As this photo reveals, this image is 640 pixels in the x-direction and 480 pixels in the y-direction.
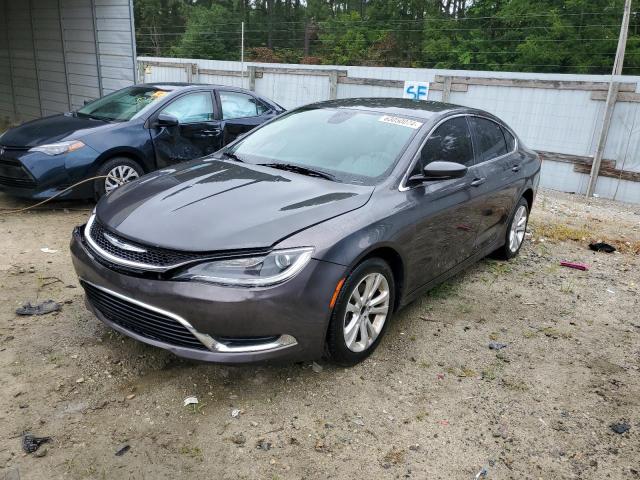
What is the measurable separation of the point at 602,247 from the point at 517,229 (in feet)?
4.96

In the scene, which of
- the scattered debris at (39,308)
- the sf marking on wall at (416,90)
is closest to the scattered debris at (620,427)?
the scattered debris at (39,308)

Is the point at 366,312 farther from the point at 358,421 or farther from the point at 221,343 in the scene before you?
the point at 221,343

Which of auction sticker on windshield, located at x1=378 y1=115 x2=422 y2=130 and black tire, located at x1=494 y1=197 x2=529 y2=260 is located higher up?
auction sticker on windshield, located at x1=378 y1=115 x2=422 y2=130

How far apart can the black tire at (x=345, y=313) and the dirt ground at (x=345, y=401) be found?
0.11m

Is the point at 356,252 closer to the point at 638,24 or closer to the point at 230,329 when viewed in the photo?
the point at 230,329

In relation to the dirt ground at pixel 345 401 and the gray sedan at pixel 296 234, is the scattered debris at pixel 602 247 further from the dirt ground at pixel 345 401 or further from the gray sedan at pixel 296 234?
the gray sedan at pixel 296 234

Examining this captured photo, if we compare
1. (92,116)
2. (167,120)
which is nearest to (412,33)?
(92,116)

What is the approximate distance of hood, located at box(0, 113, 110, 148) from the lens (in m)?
6.02

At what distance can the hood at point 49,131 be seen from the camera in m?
6.02

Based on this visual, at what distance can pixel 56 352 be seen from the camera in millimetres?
3459

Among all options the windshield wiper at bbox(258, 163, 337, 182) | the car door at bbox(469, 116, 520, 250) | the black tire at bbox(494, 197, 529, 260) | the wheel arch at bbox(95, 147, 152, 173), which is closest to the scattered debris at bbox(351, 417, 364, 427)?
Result: the windshield wiper at bbox(258, 163, 337, 182)

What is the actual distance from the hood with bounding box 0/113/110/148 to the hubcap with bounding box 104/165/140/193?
20.0 inches

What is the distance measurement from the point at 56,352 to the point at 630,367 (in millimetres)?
3847

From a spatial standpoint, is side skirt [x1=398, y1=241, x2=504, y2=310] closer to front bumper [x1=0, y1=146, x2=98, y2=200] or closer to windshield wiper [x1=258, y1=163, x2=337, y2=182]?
windshield wiper [x1=258, y1=163, x2=337, y2=182]
